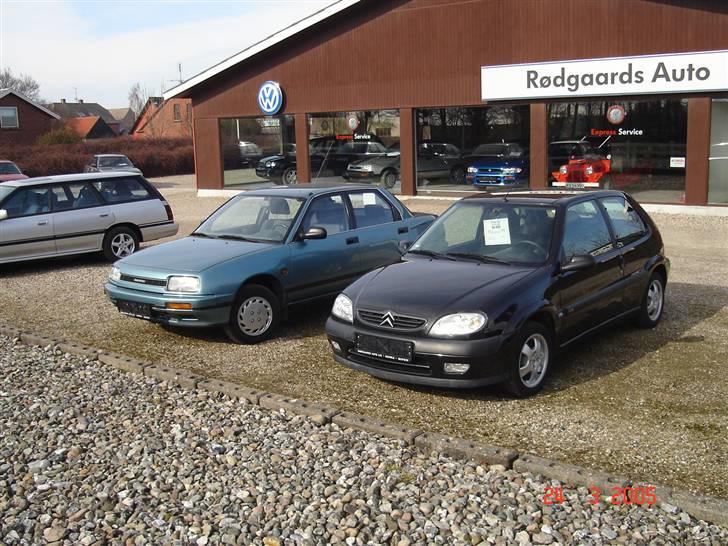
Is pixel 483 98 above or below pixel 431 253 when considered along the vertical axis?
above

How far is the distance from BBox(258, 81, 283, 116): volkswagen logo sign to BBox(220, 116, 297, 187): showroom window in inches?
13.6

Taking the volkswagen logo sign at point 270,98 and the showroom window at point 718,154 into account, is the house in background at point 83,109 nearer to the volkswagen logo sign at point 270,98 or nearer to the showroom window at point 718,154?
the volkswagen logo sign at point 270,98

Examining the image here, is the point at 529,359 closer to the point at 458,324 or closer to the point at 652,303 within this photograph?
the point at 458,324

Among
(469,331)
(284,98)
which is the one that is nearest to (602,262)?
(469,331)

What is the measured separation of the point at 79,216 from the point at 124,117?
112127 mm

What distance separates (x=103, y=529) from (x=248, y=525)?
80cm

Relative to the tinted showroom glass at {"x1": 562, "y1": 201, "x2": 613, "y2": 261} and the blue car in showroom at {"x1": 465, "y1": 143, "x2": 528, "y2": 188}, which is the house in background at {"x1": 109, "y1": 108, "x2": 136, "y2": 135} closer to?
the blue car in showroom at {"x1": 465, "y1": 143, "x2": 528, "y2": 188}

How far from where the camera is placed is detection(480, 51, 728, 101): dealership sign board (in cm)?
1761

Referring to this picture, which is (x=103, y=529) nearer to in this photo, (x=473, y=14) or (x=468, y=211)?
(x=468, y=211)

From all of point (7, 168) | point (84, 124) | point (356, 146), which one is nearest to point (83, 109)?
point (84, 124)

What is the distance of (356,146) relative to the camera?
78.0 feet

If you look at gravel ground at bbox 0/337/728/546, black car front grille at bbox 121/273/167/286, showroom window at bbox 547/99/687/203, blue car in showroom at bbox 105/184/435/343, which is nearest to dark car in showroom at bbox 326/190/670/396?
gravel ground at bbox 0/337/728/546

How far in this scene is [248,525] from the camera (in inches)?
175

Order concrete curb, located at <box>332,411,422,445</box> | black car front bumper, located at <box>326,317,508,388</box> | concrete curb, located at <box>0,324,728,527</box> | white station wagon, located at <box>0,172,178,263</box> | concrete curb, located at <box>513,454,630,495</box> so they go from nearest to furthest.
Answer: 1. concrete curb, located at <box>0,324,728,527</box>
2. concrete curb, located at <box>513,454,630,495</box>
3. concrete curb, located at <box>332,411,422,445</box>
4. black car front bumper, located at <box>326,317,508,388</box>
5. white station wagon, located at <box>0,172,178,263</box>
